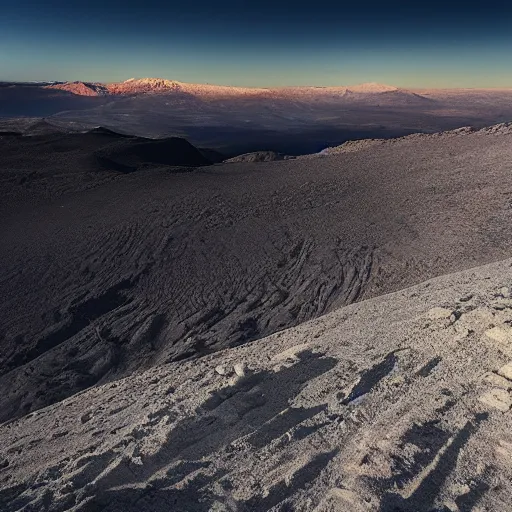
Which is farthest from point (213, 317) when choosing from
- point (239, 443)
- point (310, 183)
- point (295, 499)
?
point (310, 183)

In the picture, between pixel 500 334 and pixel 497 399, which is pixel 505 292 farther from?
pixel 497 399

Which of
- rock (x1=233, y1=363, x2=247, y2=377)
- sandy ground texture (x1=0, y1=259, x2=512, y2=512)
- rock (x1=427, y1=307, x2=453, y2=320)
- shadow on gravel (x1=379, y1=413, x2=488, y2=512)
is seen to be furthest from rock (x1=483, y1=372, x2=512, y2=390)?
rock (x1=233, y1=363, x2=247, y2=377)

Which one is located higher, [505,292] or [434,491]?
[505,292]

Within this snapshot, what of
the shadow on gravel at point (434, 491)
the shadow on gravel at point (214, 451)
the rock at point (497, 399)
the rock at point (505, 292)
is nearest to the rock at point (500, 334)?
the rock at point (497, 399)

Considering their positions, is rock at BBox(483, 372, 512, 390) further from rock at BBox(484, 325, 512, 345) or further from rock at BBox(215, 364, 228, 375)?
rock at BBox(215, 364, 228, 375)

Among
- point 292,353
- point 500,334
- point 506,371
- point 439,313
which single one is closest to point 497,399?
point 506,371
